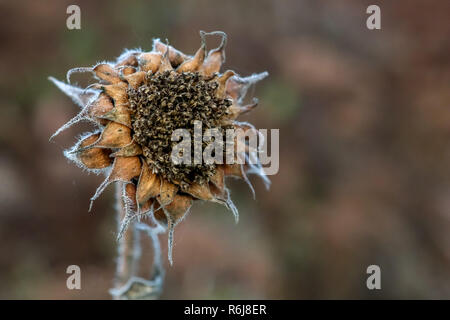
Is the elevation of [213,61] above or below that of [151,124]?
above

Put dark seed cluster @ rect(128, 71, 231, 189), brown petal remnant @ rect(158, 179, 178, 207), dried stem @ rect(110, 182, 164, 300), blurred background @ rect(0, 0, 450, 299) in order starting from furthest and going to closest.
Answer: blurred background @ rect(0, 0, 450, 299) → dried stem @ rect(110, 182, 164, 300) → brown petal remnant @ rect(158, 179, 178, 207) → dark seed cluster @ rect(128, 71, 231, 189)

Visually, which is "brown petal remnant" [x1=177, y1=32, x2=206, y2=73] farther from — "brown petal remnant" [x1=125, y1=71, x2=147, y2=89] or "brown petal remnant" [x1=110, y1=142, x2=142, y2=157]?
"brown petal remnant" [x1=110, y1=142, x2=142, y2=157]

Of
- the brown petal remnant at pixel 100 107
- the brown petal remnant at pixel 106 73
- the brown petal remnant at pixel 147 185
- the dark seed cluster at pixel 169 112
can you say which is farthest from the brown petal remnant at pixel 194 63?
the brown petal remnant at pixel 147 185

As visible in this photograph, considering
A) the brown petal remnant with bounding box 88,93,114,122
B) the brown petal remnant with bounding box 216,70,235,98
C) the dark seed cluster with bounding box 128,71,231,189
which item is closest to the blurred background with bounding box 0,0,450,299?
the brown petal remnant with bounding box 88,93,114,122

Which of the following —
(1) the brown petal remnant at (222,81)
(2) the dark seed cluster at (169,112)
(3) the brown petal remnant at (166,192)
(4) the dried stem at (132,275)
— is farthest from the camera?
Result: (4) the dried stem at (132,275)

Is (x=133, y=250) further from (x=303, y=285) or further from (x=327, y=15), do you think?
(x=327, y=15)

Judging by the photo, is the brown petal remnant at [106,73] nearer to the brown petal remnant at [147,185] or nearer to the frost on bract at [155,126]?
the frost on bract at [155,126]

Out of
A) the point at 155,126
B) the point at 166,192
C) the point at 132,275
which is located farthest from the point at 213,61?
the point at 132,275

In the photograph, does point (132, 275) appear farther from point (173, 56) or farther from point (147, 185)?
point (173, 56)
